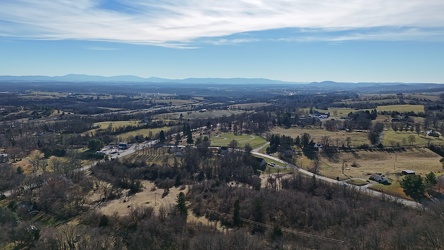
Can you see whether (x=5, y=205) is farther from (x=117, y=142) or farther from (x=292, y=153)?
(x=292, y=153)

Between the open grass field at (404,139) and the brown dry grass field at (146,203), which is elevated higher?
the open grass field at (404,139)

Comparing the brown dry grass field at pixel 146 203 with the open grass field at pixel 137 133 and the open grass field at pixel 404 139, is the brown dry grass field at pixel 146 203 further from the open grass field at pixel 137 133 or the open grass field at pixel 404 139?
the open grass field at pixel 404 139

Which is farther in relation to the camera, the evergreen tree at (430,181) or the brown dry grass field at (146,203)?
the evergreen tree at (430,181)

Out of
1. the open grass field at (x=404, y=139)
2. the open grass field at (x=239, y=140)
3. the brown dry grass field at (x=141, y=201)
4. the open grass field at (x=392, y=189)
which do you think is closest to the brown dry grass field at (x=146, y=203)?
the brown dry grass field at (x=141, y=201)

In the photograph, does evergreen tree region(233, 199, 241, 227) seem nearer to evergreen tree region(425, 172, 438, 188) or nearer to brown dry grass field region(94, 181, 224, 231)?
brown dry grass field region(94, 181, 224, 231)

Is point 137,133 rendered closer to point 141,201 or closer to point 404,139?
point 141,201

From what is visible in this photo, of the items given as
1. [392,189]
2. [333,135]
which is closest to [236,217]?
[392,189]
